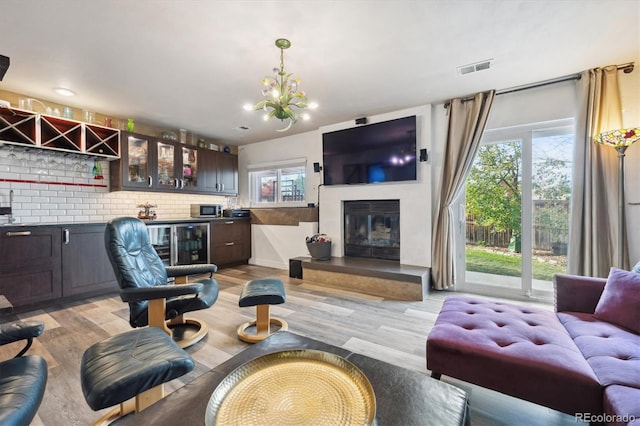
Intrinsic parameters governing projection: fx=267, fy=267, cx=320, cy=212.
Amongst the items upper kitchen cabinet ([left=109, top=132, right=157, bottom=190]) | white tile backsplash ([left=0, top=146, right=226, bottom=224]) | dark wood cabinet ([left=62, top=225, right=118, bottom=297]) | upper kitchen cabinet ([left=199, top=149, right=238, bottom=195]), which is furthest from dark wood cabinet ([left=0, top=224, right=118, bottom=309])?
upper kitchen cabinet ([left=199, top=149, right=238, bottom=195])

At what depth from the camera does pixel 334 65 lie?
261cm

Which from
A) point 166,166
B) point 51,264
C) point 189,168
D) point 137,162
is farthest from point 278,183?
point 51,264

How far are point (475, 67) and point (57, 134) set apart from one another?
193 inches

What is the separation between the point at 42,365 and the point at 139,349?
39 cm

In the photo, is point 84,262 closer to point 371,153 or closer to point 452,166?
point 371,153

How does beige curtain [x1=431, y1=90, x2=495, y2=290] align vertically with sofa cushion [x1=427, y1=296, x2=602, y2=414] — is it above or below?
above

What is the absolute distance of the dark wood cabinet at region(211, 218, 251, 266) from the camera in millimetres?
4812

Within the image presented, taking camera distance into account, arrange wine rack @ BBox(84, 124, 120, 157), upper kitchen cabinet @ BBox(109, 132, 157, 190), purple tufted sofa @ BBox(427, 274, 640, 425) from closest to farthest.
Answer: purple tufted sofa @ BBox(427, 274, 640, 425)
wine rack @ BBox(84, 124, 120, 157)
upper kitchen cabinet @ BBox(109, 132, 157, 190)

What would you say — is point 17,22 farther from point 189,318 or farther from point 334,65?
point 189,318

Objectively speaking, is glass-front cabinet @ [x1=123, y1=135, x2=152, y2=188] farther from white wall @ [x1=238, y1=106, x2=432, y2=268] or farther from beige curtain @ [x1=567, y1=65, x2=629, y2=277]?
beige curtain @ [x1=567, y1=65, x2=629, y2=277]

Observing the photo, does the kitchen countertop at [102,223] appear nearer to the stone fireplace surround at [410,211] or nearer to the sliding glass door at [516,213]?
the stone fireplace surround at [410,211]

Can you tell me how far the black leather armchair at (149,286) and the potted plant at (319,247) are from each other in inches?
74.2

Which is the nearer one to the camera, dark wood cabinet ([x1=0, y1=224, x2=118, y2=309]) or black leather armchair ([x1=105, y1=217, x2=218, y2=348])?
black leather armchair ([x1=105, y1=217, x2=218, y2=348])

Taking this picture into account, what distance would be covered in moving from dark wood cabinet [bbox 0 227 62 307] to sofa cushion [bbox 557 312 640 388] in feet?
15.4
